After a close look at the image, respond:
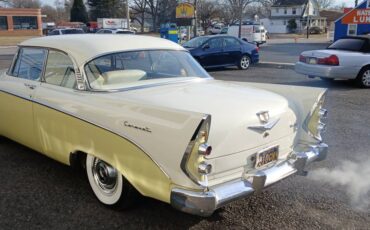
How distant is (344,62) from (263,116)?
8.11 metres

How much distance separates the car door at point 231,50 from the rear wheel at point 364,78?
19.1ft

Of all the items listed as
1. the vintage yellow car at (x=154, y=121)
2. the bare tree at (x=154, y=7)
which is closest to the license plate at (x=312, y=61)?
the vintage yellow car at (x=154, y=121)

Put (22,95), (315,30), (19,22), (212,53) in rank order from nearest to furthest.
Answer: (22,95)
(212,53)
(19,22)
(315,30)

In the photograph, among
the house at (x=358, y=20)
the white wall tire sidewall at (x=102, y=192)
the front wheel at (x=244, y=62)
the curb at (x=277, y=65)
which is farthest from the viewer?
the house at (x=358, y=20)

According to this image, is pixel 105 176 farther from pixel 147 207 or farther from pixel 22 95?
A: pixel 22 95

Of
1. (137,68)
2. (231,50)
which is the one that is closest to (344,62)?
(231,50)

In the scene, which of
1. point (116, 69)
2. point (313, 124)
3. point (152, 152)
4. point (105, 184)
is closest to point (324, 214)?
point (313, 124)

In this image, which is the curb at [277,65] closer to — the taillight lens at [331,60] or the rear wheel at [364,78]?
the rear wheel at [364,78]

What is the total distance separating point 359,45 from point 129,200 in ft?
31.1

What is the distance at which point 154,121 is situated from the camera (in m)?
3.11

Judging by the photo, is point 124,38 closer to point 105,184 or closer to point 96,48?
point 96,48

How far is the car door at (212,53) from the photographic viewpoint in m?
15.3

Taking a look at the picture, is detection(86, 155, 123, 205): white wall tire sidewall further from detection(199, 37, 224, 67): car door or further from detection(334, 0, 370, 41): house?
detection(334, 0, 370, 41): house

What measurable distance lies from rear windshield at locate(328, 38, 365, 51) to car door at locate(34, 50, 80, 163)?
29.7ft
